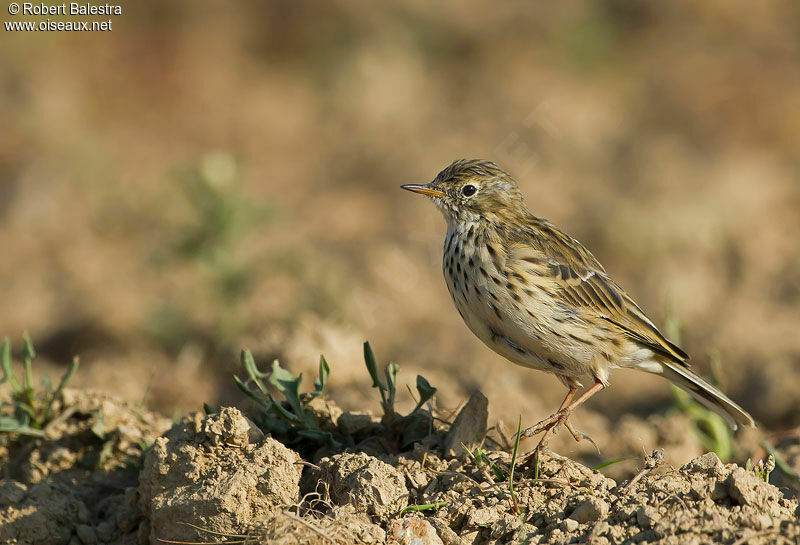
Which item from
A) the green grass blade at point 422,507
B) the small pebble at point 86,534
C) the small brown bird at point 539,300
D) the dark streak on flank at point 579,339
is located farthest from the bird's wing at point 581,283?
the small pebble at point 86,534

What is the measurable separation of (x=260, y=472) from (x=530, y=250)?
1880 mm

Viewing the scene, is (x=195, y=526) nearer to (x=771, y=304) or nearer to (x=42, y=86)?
(x=771, y=304)

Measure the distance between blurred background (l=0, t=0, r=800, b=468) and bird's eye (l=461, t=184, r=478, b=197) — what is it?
134 centimetres

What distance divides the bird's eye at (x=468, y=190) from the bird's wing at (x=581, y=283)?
0.39 meters

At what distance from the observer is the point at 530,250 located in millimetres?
4910

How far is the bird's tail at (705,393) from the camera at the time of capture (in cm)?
506

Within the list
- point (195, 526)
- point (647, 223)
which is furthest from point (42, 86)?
point (195, 526)

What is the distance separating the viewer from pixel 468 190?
17.7ft

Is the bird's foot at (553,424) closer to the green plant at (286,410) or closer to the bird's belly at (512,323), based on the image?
the bird's belly at (512,323)

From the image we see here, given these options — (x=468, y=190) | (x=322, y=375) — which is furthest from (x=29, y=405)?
(x=468, y=190)

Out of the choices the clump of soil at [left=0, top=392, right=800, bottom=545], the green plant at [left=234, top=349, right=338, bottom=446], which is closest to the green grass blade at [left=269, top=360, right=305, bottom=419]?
the green plant at [left=234, top=349, right=338, bottom=446]

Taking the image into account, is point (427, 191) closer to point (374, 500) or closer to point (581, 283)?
point (581, 283)

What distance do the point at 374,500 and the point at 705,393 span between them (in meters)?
2.34

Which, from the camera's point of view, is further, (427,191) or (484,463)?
(427,191)
